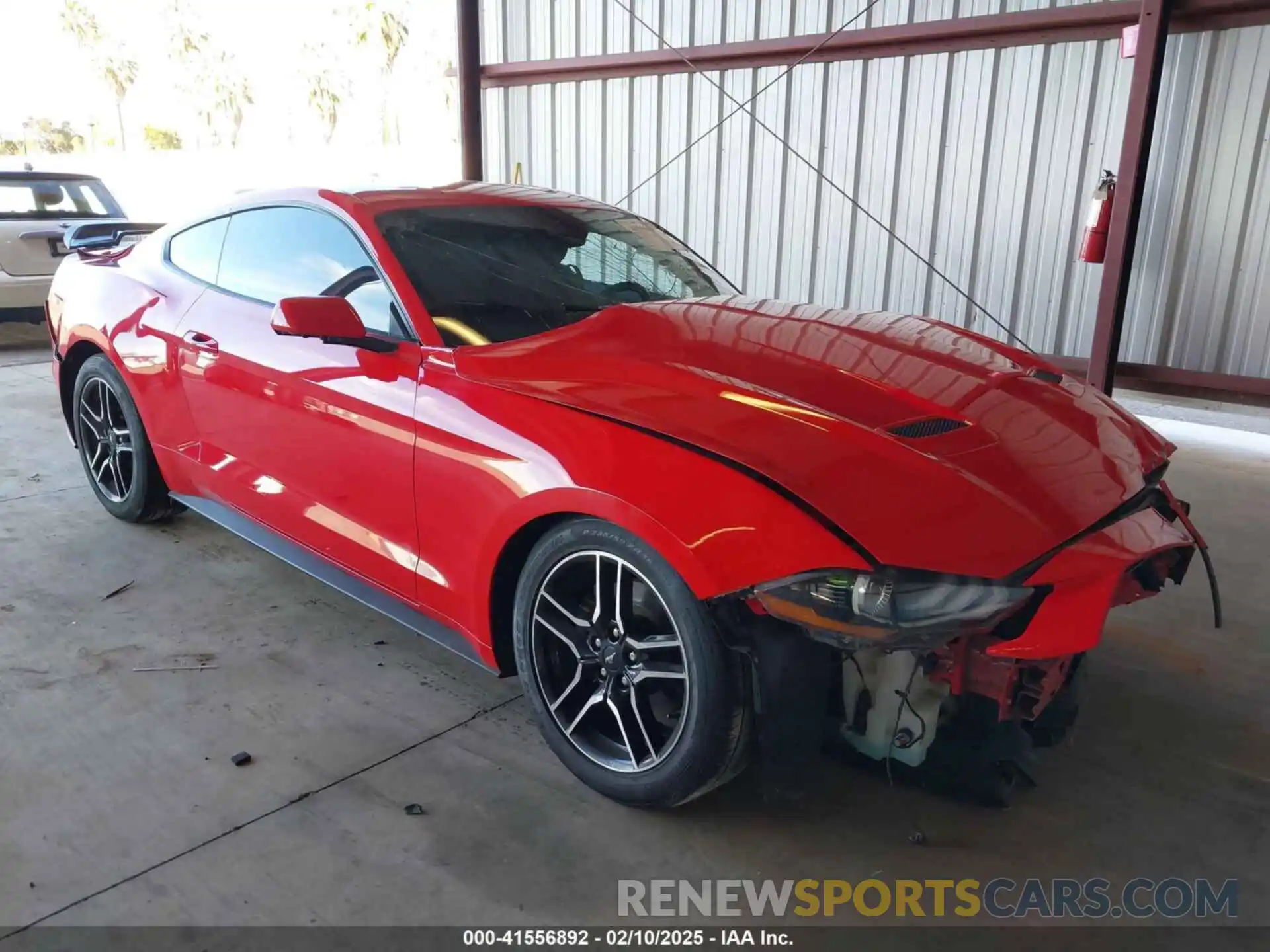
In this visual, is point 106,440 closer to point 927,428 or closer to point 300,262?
point 300,262

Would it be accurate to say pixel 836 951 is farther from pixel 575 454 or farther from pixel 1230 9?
pixel 1230 9

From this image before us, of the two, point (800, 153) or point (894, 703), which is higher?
point (800, 153)

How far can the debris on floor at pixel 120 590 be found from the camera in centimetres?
350

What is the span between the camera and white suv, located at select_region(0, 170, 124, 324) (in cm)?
807

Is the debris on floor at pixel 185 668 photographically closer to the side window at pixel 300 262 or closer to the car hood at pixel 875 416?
the side window at pixel 300 262

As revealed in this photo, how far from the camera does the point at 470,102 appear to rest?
8.40 meters

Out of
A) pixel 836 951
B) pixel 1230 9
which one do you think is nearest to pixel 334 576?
pixel 836 951

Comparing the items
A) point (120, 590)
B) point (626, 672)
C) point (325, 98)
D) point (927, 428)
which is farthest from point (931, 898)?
point (325, 98)

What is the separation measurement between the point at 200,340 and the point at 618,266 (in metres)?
1.51

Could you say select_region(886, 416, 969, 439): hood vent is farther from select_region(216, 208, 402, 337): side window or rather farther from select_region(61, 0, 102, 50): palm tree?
select_region(61, 0, 102, 50): palm tree

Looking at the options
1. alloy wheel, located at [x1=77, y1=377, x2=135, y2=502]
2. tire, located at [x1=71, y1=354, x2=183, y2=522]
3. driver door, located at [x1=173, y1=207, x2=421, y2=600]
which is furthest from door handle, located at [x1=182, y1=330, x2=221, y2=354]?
alloy wheel, located at [x1=77, y1=377, x2=135, y2=502]

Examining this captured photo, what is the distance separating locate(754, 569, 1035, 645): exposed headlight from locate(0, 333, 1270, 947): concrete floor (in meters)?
0.66

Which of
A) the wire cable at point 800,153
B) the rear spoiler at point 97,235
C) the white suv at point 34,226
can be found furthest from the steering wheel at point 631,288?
the white suv at point 34,226

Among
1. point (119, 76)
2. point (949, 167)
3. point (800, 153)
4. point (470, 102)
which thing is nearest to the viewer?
point (949, 167)
